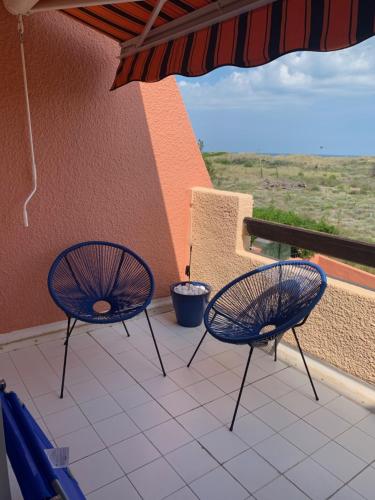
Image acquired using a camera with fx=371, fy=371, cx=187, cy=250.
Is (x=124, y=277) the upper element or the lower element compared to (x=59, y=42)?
lower

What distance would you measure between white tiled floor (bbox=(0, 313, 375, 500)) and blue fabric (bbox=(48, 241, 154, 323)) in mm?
509

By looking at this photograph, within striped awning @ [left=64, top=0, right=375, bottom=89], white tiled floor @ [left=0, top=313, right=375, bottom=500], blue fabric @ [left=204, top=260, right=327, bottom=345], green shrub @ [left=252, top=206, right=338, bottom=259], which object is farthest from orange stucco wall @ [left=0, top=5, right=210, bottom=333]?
green shrub @ [left=252, top=206, right=338, bottom=259]

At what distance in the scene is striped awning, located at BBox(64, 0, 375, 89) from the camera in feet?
4.75

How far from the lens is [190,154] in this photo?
414 centimetres

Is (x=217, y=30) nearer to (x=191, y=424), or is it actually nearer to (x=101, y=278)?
(x=101, y=278)

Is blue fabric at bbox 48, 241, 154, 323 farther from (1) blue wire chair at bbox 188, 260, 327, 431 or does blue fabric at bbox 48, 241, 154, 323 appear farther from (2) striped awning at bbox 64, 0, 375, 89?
(2) striped awning at bbox 64, 0, 375, 89

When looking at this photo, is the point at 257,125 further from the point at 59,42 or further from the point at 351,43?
the point at 351,43

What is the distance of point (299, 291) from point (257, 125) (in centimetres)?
230

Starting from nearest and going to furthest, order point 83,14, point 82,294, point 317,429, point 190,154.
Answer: point 317,429, point 83,14, point 82,294, point 190,154

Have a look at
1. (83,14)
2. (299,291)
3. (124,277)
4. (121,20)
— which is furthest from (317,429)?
(83,14)

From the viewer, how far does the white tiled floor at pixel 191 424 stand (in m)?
1.97

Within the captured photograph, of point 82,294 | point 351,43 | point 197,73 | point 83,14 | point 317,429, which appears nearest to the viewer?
point 351,43

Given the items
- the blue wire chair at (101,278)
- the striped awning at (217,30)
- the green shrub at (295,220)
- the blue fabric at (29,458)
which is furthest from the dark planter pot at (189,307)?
the blue fabric at (29,458)

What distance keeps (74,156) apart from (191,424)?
245cm
